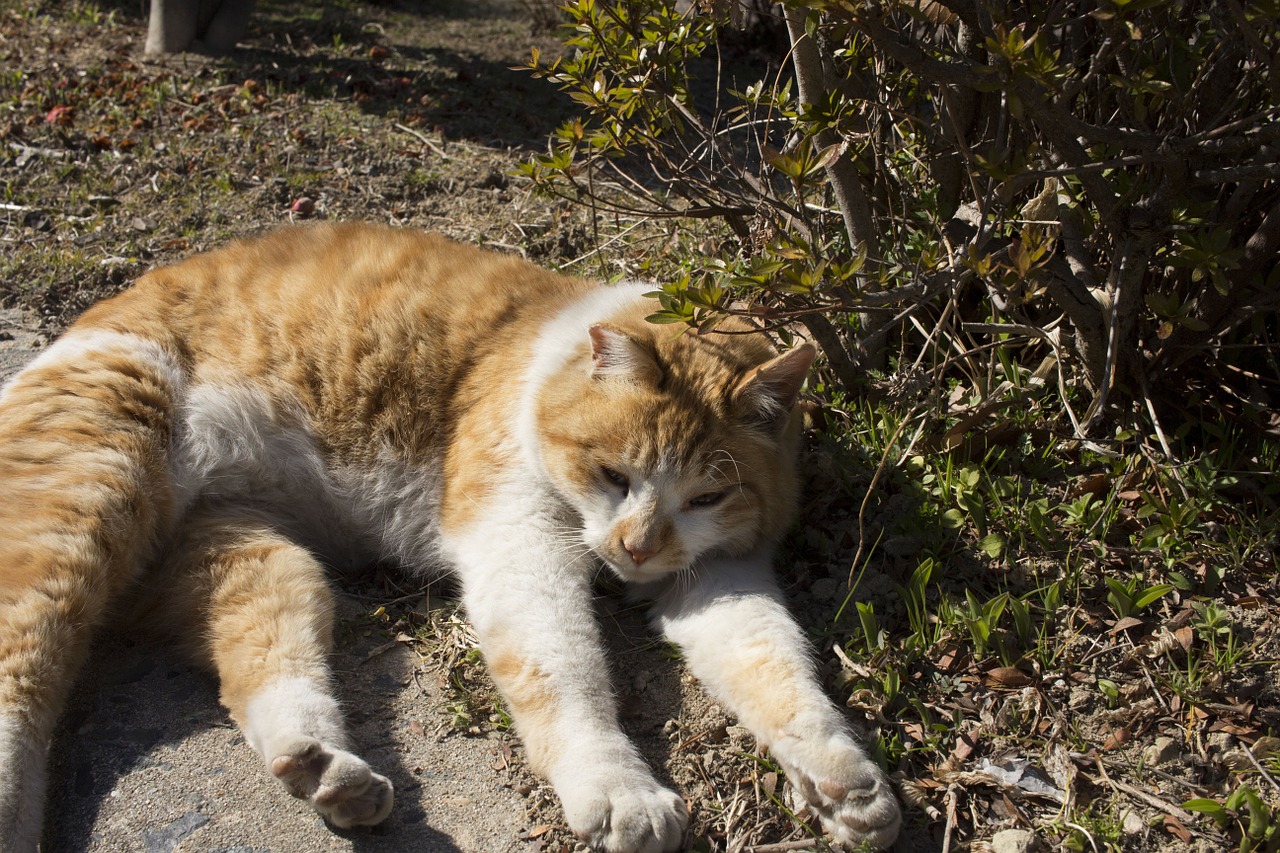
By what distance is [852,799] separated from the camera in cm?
221

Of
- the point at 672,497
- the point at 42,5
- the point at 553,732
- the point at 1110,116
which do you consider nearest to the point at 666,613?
the point at 672,497

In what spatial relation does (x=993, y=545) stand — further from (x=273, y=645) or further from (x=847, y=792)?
(x=273, y=645)

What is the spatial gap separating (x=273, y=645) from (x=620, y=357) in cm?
128

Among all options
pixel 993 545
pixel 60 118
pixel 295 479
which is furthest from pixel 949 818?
pixel 60 118

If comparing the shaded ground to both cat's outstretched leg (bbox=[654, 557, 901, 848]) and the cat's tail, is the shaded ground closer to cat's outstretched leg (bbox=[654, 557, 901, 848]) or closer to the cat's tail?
cat's outstretched leg (bbox=[654, 557, 901, 848])

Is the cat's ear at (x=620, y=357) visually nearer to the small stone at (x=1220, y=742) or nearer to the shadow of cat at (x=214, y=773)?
the shadow of cat at (x=214, y=773)

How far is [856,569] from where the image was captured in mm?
3070

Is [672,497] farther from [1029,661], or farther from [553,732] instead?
[1029,661]

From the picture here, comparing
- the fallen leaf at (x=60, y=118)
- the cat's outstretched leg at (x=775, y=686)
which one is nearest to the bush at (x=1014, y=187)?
the cat's outstretched leg at (x=775, y=686)

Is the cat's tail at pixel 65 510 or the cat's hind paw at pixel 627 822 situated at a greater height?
the cat's tail at pixel 65 510

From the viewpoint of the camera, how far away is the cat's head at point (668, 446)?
2.78 metres

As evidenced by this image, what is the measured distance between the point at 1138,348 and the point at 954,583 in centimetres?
100

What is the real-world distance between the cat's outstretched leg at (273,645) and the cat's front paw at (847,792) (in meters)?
1.01

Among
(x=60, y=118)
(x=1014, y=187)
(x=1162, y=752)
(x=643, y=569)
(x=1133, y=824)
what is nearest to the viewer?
(x=1133, y=824)
